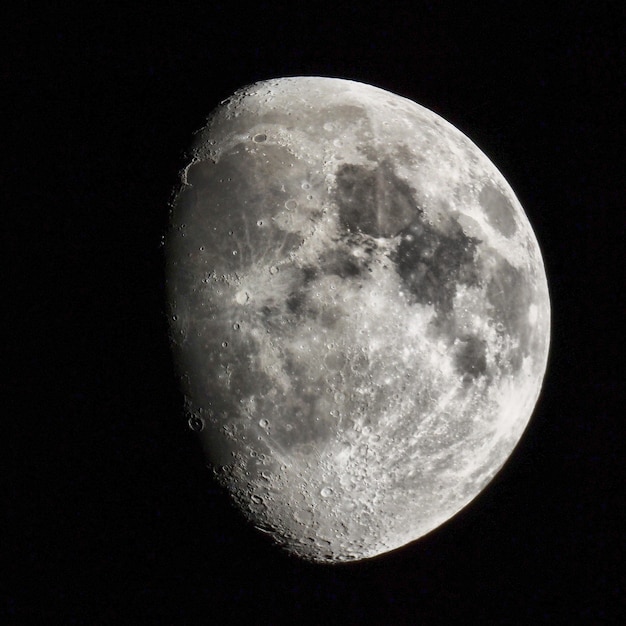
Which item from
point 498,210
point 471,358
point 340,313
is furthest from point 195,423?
point 498,210

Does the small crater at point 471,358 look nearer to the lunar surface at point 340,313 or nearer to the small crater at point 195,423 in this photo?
the lunar surface at point 340,313

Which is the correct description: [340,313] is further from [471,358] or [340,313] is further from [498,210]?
[498,210]

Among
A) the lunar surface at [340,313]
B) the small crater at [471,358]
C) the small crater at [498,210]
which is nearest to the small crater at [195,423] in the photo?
the lunar surface at [340,313]

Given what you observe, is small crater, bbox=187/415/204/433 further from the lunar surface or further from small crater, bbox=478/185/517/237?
small crater, bbox=478/185/517/237

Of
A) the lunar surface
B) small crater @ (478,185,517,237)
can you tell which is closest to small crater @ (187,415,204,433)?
the lunar surface

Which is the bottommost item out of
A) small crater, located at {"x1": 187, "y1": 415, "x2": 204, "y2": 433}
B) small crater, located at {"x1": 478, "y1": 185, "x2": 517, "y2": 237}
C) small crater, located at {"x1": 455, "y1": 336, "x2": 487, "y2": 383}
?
small crater, located at {"x1": 187, "y1": 415, "x2": 204, "y2": 433}

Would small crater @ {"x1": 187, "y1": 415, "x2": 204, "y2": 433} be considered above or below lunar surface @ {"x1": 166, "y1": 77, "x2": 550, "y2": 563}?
below

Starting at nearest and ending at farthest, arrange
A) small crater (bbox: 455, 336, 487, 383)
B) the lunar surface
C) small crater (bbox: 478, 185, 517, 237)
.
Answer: the lunar surface
small crater (bbox: 455, 336, 487, 383)
small crater (bbox: 478, 185, 517, 237)

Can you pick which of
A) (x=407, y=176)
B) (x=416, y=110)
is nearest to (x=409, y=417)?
(x=407, y=176)

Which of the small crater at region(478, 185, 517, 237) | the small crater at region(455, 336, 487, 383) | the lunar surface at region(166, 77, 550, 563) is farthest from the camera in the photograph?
the small crater at region(478, 185, 517, 237)
